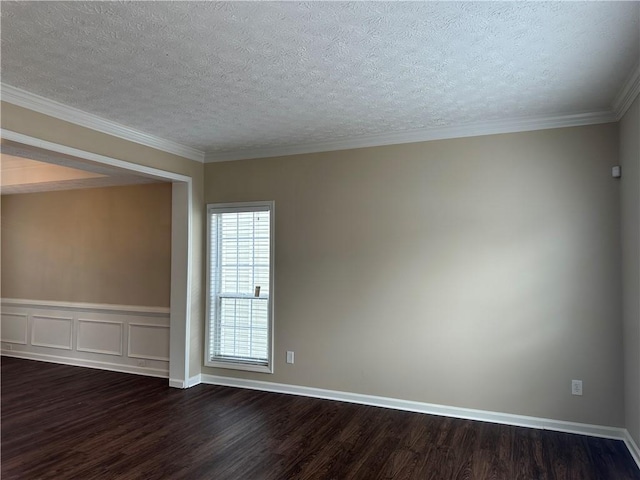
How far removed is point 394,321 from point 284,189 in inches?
73.2

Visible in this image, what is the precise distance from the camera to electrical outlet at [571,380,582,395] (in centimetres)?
355

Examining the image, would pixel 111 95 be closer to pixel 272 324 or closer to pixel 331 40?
pixel 331 40

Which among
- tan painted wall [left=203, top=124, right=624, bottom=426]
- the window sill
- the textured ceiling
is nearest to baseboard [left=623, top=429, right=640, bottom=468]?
tan painted wall [left=203, top=124, right=624, bottom=426]

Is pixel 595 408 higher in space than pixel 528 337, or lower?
lower

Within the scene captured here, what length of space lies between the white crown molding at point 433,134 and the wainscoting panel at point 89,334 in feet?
7.60

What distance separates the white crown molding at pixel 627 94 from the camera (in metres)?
2.81

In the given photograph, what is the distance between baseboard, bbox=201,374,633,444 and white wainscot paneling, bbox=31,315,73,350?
94.0 inches

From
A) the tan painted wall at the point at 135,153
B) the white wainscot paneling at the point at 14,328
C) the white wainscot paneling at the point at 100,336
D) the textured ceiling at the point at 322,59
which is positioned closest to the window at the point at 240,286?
the tan painted wall at the point at 135,153

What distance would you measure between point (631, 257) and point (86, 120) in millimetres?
4532

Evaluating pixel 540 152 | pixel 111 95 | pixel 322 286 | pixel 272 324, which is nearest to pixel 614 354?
pixel 540 152

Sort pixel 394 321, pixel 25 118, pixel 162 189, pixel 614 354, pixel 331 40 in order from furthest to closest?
pixel 162 189, pixel 394 321, pixel 614 354, pixel 25 118, pixel 331 40

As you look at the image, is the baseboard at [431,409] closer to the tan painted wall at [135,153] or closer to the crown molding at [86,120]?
the tan painted wall at [135,153]

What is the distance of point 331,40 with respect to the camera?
7.87 feet

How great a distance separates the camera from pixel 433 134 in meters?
4.09
